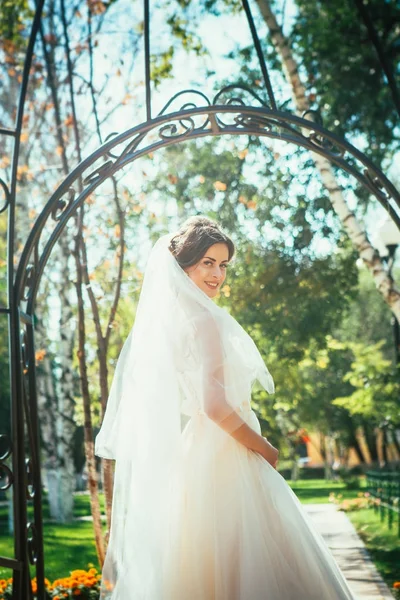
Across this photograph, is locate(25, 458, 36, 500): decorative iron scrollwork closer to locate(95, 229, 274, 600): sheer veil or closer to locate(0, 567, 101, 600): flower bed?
locate(95, 229, 274, 600): sheer veil

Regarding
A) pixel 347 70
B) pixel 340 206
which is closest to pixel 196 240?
pixel 340 206

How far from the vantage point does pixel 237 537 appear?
9.46 ft

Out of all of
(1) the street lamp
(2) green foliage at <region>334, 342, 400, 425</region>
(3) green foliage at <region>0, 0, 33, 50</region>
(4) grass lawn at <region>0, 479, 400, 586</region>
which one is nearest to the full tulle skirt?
(4) grass lawn at <region>0, 479, 400, 586</region>

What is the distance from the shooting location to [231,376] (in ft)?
10.2

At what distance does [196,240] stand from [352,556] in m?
5.27

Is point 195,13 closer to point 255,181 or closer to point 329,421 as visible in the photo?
point 255,181

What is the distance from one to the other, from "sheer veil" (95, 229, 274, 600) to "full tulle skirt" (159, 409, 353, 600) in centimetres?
7

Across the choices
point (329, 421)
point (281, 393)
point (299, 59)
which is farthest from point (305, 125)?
point (329, 421)

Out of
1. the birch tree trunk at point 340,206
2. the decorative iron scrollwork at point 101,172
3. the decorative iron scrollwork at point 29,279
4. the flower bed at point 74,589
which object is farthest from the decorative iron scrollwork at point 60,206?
the birch tree trunk at point 340,206

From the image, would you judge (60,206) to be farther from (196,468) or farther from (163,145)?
(196,468)

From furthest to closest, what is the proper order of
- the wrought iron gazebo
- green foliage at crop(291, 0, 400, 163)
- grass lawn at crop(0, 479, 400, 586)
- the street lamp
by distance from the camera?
green foliage at crop(291, 0, 400, 163)
the street lamp
grass lawn at crop(0, 479, 400, 586)
the wrought iron gazebo

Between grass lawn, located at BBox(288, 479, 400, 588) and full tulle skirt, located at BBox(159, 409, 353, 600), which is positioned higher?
full tulle skirt, located at BBox(159, 409, 353, 600)

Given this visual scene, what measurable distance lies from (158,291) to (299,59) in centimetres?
734

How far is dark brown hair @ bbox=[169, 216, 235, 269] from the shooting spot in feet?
10.9
